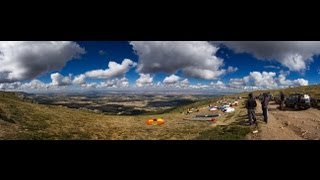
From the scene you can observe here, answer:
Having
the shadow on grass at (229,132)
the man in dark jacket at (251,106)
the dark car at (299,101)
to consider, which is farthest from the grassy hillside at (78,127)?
the dark car at (299,101)

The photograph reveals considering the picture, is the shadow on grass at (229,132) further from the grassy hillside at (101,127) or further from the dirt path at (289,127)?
the dirt path at (289,127)

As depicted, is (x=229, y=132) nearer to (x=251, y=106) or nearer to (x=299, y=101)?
(x=251, y=106)

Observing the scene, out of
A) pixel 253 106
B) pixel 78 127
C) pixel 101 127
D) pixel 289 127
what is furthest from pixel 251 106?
pixel 78 127

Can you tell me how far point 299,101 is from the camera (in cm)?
2588

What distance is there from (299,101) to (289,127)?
909 centimetres

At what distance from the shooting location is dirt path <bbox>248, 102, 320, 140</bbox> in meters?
15.4

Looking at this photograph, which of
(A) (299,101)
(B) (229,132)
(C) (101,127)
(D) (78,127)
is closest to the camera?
(B) (229,132)

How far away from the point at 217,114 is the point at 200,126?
4.29 m

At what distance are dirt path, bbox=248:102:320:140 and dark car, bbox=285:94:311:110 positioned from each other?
2098 millimetres

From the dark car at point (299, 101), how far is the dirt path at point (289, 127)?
6.88ft
